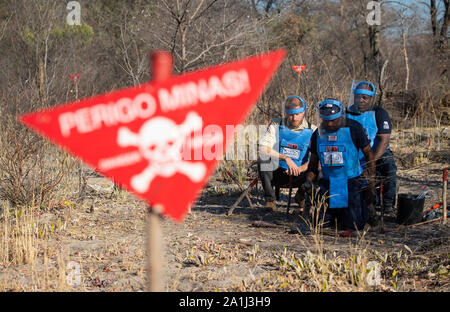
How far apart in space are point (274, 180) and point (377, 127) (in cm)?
136

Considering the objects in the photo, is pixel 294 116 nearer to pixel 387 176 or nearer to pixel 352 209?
pixel 387 176

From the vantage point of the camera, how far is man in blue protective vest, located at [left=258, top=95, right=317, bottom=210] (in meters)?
6.66

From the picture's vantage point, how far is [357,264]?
13.5 ft

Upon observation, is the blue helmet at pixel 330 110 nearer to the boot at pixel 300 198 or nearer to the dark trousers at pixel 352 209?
the dark trousers at pixel 352 209

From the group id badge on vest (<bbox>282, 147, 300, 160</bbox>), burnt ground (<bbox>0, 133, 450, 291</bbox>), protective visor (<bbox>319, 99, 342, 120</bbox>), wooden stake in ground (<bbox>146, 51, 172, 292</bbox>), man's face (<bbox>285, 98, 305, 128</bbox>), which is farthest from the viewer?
id badge on vest (<bbox>282, 147, 300, 160</bbox>)

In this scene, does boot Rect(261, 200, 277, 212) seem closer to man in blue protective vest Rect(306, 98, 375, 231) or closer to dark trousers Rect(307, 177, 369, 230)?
dark trousers Rect(307, 177, 369, 230)

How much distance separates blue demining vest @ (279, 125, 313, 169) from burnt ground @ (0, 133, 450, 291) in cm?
62

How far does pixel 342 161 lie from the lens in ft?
18.5

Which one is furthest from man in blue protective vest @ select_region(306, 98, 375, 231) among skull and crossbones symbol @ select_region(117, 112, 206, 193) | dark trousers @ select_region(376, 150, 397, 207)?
skull and crossbones symbol @ select_region(117, 112, 206, 193)

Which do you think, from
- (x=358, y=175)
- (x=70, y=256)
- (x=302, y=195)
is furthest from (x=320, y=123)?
(x=70, y=256)

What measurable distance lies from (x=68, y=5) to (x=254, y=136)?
1216 cm

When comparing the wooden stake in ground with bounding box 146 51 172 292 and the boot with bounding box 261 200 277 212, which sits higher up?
the wooden stake in ground with bounding box 146 51 172 292

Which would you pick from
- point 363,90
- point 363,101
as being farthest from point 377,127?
point 363,90

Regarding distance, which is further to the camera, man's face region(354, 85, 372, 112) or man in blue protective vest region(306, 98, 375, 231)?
Result: man's face region(354, 85, 372, 112)
